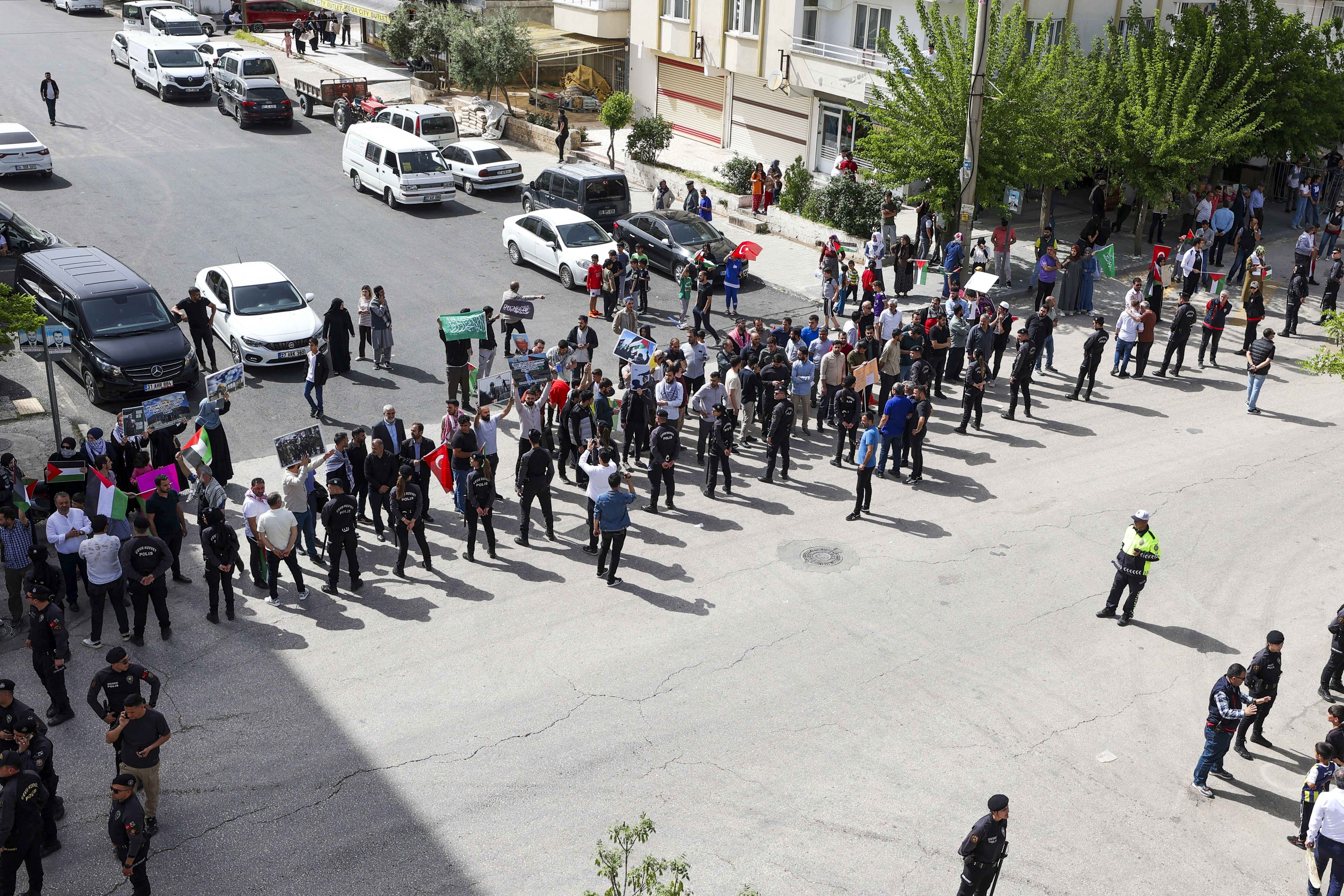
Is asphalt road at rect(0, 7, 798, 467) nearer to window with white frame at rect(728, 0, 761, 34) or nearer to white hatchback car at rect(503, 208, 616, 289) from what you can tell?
white hatchback car at rect(503, 208, 616, 289)

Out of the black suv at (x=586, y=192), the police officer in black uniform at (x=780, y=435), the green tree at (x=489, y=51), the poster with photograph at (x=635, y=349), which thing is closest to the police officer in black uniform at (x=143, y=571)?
the poster with photograph at (x=635, y=349)

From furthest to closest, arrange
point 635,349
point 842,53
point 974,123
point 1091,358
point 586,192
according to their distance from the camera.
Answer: point 842,53 < point 586,192 < point 974,123 < point 1091,358 < point 635,349

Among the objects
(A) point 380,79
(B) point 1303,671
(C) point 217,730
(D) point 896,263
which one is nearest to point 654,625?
(C) point 217,730

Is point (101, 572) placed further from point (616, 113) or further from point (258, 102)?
point (258, 102)

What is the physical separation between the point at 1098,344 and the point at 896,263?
21.2 feet

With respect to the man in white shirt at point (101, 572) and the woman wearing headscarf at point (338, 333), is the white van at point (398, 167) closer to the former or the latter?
the woman wearing headscarf at point (338, 333)

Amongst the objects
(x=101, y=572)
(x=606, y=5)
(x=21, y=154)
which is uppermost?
(x=606, y=5)

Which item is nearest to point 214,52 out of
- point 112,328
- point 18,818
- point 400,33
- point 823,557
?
point 400,33

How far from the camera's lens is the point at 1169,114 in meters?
26.3

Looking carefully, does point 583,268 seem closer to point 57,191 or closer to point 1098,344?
point 1098,344

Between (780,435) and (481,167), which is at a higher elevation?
(481,167)

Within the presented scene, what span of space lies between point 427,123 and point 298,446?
21759 mm

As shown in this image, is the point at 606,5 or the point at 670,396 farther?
the point at 606,5

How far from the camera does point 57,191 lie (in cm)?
3114
